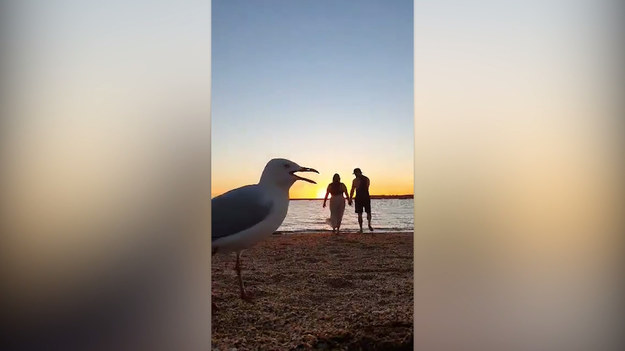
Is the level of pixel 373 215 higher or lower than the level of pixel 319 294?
higher

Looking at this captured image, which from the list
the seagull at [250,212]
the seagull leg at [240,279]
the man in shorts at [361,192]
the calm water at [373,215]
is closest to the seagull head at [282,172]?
the seagull at [250,212]

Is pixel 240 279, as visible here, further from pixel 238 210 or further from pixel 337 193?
pixel 337 193

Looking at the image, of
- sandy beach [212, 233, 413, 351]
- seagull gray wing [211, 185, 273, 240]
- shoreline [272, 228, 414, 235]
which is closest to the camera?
sandy beach [212, 233, 413, 351]

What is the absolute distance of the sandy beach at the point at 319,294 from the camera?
7.59ft

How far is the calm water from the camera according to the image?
2.73 meters

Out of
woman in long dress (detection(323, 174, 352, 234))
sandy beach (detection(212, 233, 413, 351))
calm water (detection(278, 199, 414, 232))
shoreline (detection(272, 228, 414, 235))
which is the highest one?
woman in long dress (detection(323, 174, 352, 234))

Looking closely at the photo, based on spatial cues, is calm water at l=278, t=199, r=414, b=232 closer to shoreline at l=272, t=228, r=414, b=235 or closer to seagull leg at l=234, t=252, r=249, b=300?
shoreline at l=272, t=228, r=414, b=235

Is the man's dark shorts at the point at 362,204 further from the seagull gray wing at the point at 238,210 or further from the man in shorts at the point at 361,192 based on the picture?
the seagull gray wing at the point at 238,210

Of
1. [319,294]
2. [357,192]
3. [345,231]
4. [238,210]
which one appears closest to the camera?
[238,210]

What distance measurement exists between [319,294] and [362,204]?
21.2 inches

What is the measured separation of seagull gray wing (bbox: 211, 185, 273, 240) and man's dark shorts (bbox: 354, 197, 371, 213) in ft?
1.62

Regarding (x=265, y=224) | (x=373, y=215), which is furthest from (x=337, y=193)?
(x=265, y=224)

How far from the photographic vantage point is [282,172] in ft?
8.82

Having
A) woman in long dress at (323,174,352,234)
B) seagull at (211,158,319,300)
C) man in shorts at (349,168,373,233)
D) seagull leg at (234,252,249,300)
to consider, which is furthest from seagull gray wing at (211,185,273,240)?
man in shorts at (349,168,373,233)
